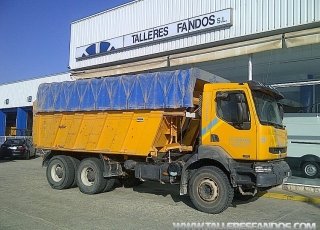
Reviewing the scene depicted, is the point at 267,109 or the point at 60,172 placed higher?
the point at 267,109

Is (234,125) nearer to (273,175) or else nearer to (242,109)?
(242,109)

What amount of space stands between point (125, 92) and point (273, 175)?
424 centimetres

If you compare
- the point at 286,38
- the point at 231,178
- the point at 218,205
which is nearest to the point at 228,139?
the point at 231,178

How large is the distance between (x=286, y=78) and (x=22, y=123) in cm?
2619

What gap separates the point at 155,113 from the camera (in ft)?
27.8

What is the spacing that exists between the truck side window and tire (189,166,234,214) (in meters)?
1.15

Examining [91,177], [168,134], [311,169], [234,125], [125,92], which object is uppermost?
[125,92]

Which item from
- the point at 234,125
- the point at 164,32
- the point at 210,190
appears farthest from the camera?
the point at 164,32

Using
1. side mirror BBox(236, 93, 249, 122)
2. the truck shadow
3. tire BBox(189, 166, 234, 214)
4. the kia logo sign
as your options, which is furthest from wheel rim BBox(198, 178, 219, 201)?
the kia logo sign

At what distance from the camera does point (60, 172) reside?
1048 centimetres

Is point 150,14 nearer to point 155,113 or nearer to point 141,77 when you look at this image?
point 141,77

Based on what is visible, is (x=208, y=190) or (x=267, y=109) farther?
(x=267, y=109)

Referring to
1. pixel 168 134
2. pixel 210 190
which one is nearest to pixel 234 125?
pixel 210 190

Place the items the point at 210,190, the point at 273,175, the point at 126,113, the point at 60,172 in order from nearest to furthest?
the point at 273,175, the point at 210,190, the point at 126,113, the point at 60,172
